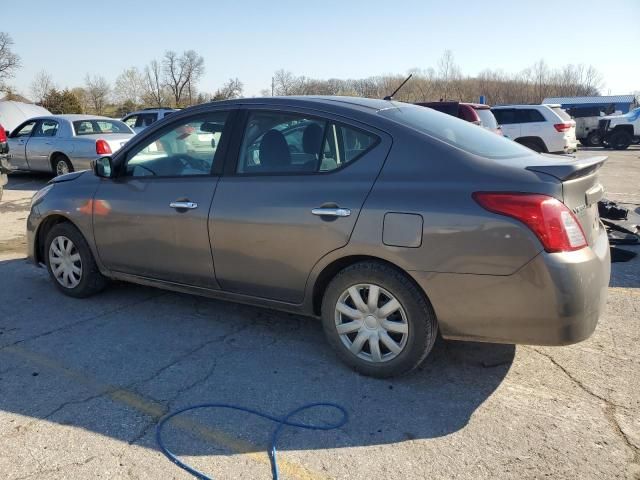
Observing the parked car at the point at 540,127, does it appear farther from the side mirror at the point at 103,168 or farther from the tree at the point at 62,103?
the tree at the point at 62,103

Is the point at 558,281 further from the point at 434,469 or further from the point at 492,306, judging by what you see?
the point at 434,469

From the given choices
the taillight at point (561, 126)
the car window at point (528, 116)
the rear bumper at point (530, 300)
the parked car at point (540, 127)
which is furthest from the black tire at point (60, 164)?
the taillight at point (561, 126)

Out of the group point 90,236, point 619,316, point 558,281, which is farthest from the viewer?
point 90,236

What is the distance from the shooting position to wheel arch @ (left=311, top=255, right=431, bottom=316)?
3.23m

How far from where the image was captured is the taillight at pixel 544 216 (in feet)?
9.29

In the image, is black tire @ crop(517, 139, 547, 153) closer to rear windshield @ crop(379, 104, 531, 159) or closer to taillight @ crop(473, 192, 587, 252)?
rear windshield @ crop(379, 104, 531, 159)

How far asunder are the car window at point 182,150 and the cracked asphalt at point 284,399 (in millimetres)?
1187

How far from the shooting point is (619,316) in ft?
14.3

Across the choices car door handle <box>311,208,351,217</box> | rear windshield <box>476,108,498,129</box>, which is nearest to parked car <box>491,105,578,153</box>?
rear windshield <box>476,108,498,129</box>

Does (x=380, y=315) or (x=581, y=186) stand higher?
(x=581, y=186)

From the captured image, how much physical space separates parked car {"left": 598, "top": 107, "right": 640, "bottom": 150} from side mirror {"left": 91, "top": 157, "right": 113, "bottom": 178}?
86.4ft

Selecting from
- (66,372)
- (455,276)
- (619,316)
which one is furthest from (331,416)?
(619,316)

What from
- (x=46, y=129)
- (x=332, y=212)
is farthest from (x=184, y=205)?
(x=46, y=129)

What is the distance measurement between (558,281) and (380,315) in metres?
1.02
